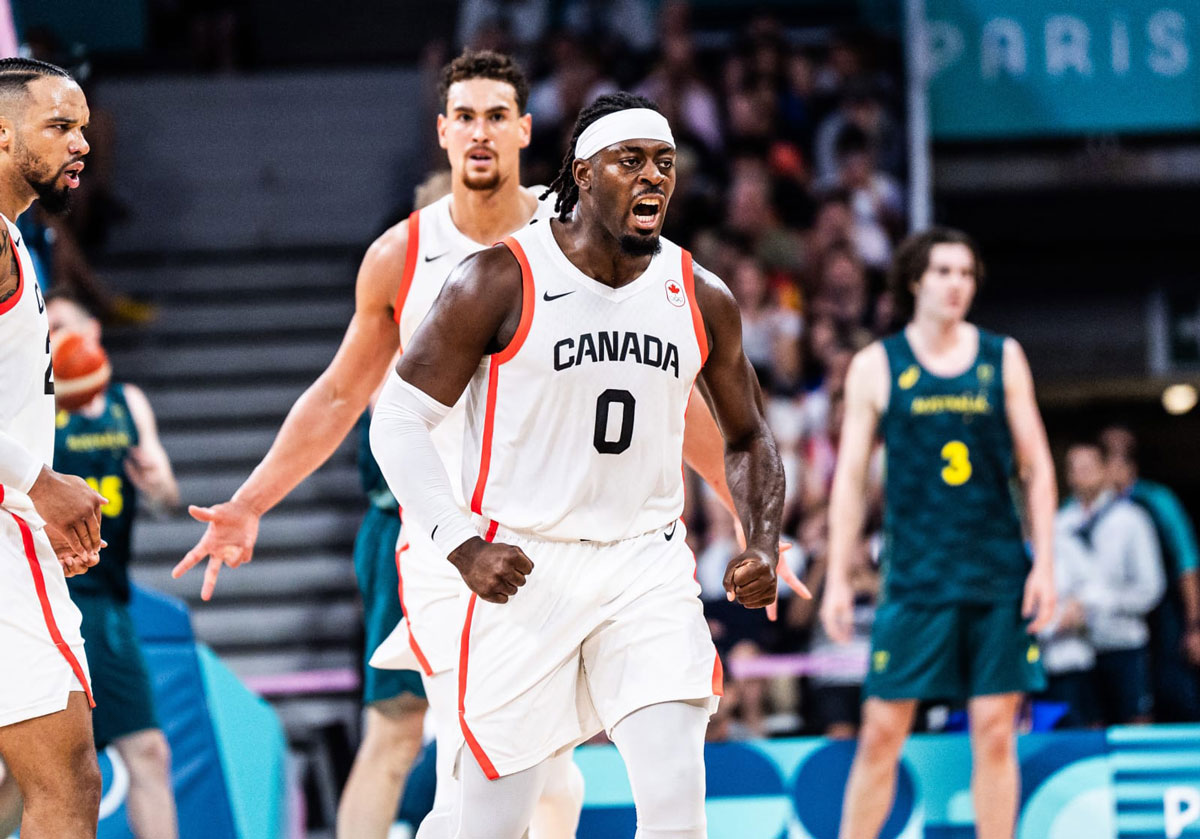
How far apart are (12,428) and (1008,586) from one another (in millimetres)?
3595

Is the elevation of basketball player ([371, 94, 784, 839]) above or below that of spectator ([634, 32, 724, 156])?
below

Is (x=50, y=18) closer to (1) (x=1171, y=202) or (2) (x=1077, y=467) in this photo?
(2) (x=1077, y=467)

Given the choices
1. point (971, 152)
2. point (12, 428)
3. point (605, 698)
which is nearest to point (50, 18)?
point (971, 152)

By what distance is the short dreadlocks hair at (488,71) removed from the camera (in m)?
5.02

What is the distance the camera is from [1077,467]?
9.23 m

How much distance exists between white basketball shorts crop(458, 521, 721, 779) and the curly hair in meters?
2.78

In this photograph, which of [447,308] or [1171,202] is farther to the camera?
[1171,202]

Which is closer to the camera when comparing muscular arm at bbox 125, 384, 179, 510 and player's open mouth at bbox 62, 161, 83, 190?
player's open mouth at bbox 62, 161, 83, 190

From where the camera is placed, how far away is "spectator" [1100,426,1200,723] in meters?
8.99

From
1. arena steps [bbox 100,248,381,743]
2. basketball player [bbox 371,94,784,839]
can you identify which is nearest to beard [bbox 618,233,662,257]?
basketball player [bbox 371,94,784,839]

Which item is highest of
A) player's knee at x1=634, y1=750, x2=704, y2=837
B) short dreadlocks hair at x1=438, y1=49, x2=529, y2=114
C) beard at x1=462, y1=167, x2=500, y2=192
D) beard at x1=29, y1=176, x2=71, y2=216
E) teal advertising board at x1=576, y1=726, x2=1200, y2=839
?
short dreadlocks hair at x1=438, y1=49, x2=529, y2=114

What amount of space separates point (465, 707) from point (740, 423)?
3.30ft

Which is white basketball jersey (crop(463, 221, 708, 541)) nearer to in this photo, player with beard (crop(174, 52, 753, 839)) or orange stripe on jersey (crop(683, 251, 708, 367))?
orange stripe on jersey (crop(683, 251, 708, 367))

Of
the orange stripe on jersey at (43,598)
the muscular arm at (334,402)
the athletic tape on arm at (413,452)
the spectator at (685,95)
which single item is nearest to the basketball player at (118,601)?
the muscular arm at (334,402)
